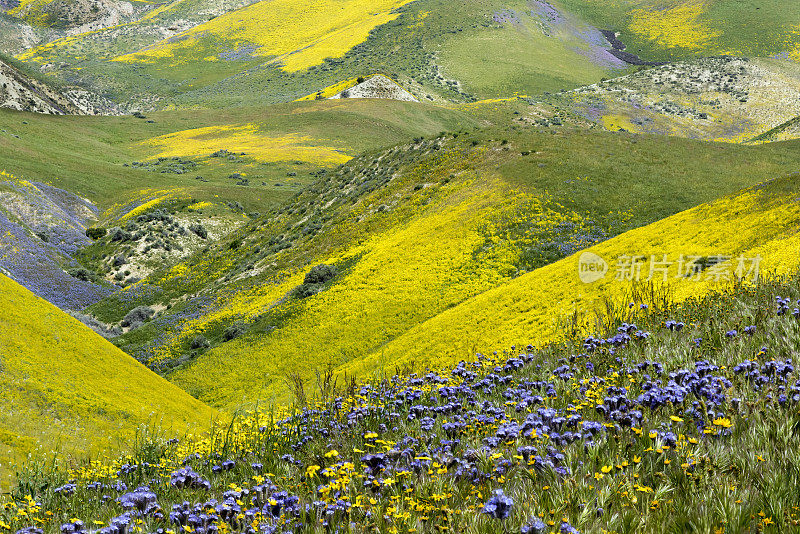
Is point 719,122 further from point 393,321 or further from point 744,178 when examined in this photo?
point 393,321

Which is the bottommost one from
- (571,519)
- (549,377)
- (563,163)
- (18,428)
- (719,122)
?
(719,122)

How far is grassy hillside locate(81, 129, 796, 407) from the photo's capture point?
2881cm

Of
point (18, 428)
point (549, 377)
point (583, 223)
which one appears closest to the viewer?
point (549, 377)

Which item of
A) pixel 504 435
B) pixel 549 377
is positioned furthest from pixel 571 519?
pixel 549 377

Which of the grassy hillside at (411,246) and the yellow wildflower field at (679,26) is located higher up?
the grassy hillside at (411,246)

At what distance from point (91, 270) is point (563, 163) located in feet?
151

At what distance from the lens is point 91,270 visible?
56.1 m

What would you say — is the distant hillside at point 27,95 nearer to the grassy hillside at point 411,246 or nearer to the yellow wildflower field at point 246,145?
the yellow wildflower field at point 246,145

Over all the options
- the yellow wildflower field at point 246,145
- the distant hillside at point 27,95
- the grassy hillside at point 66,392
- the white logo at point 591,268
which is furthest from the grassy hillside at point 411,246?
the distant hillside at point 27,95

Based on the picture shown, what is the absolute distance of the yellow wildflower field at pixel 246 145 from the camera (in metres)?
98.4

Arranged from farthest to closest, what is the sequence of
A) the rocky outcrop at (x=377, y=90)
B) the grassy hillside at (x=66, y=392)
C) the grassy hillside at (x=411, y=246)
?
the rocky outcrop at (x=377, y=90) < the grassy hillside at (x=411, y=246) < the grassy hillside at (x=66, y=392)

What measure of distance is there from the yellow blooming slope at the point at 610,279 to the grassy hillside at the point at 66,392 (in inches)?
292

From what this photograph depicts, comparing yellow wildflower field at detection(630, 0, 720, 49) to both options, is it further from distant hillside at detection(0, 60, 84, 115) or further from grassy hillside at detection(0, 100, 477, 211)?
distant hillside at detection(0, 60, 84, 115)

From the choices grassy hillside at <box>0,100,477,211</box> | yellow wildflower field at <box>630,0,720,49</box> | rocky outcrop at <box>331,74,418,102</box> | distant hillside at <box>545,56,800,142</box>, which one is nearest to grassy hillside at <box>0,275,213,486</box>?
grassy hillside at <box>0,100,477,211</box>
